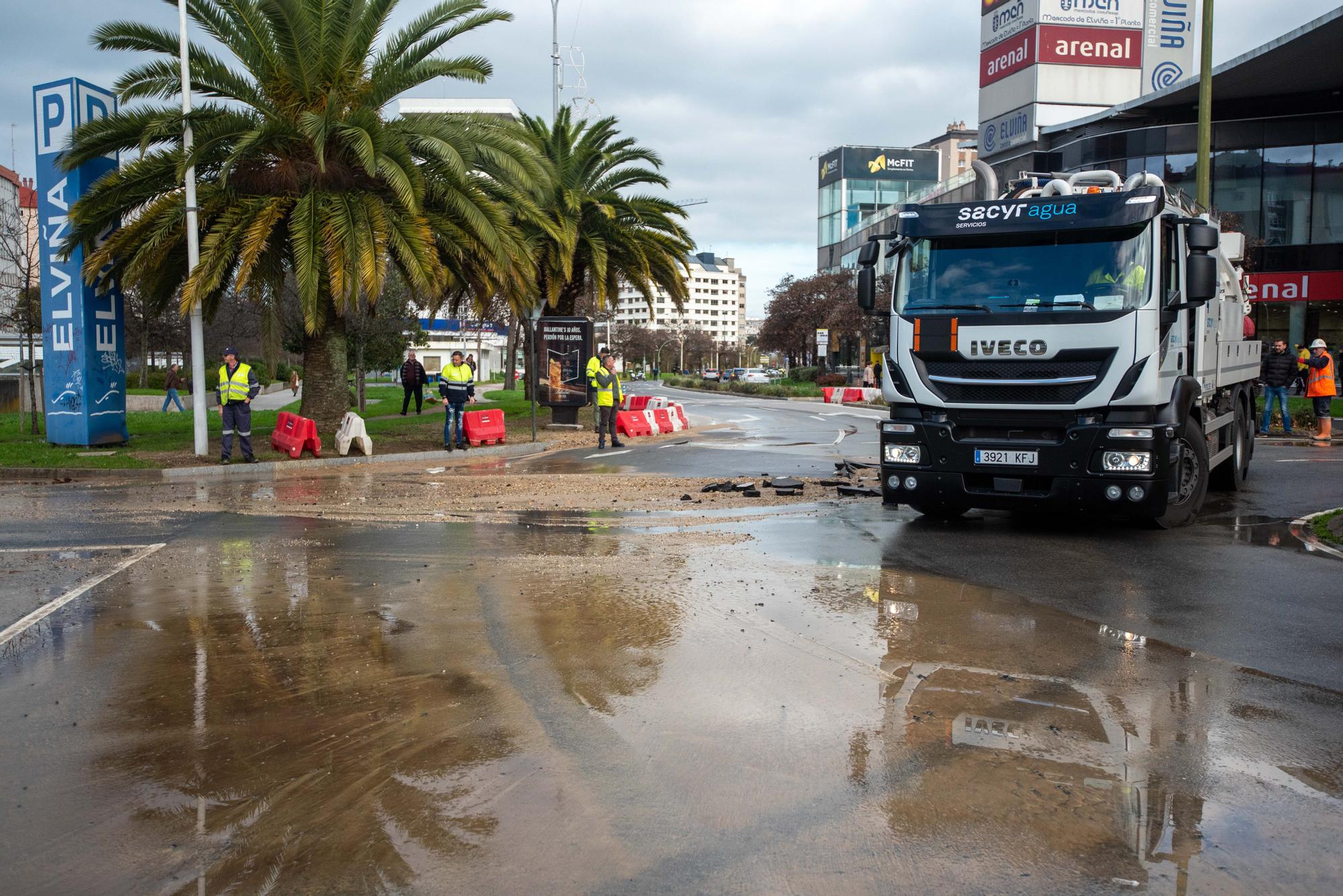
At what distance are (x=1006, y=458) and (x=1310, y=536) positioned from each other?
10.5 ft

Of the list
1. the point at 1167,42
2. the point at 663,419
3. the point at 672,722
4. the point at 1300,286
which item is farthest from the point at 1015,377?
the point at 1167,42

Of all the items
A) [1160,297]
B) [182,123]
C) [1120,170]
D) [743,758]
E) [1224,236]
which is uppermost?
[1120,170]

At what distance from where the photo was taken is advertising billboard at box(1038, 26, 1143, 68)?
5072 cm

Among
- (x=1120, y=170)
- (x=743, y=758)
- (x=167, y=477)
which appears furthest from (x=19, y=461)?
(x=1120, y=170)

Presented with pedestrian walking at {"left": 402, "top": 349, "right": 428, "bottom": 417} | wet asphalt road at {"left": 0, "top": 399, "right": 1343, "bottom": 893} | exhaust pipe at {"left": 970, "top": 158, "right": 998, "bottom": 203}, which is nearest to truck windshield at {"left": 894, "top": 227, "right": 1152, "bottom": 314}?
exhaust pipe at {"left": 970, "top": 158, "right": 998, "bottom": 203}

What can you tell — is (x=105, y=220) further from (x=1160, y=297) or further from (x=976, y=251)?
(x=1160, y=297)

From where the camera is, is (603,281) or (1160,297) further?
(603,281)

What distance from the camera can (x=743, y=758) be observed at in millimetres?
4293

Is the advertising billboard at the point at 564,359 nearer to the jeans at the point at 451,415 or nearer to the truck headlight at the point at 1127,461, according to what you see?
the jeans at the point at 451,415

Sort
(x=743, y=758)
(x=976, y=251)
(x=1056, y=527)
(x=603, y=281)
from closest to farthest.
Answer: (x=743, y=758)
(x=976, y=251)
(x=1056, y=527)
(x=603, y=281)

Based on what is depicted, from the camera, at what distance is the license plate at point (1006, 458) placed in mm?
9383

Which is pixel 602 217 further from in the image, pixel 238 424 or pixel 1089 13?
pixel 1089 13

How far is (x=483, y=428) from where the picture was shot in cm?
2092

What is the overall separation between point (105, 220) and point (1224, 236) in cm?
1732
